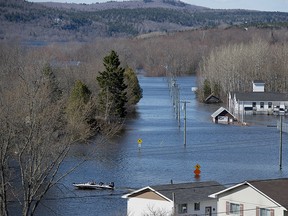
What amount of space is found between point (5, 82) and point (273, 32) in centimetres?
6329

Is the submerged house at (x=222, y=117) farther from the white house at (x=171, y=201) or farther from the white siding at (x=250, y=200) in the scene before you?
the white siding at (x=250, y=200)

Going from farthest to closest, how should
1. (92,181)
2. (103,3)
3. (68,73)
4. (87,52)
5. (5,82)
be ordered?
1. (103,3)
2. (87,52)
3. (68,73)
4. (5,82)
5. (92,181)

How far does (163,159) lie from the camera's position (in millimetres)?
21656

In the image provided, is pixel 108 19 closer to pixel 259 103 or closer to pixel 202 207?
pixel 259 103

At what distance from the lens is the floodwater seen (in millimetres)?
16281

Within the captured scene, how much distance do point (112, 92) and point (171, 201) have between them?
18.5 meters

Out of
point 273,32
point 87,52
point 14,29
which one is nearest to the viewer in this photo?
point 87,52

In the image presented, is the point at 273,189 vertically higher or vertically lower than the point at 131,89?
higher

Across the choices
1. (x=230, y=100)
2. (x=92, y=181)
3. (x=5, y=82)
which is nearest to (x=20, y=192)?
(x=92, y=181)

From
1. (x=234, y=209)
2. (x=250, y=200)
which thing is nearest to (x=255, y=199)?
(x=250, y=200)

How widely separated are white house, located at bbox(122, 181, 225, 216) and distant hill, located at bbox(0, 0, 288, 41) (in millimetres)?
78218

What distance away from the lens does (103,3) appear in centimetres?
18325

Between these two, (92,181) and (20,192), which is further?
(92,181)

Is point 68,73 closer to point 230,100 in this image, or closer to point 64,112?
point 230,100
